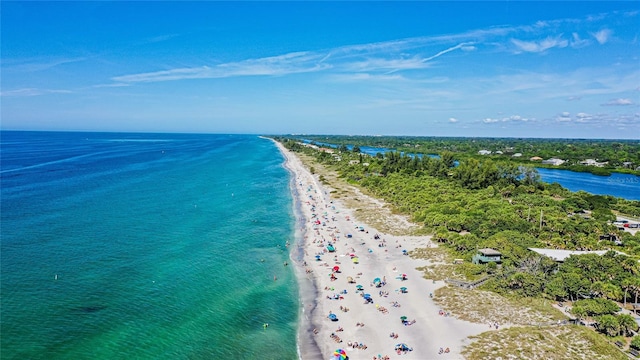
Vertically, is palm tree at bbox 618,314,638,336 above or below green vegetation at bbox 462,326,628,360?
above

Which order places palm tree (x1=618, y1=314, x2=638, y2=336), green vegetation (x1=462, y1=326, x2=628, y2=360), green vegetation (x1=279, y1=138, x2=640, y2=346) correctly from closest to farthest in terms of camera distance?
green vegetation (x1=462, y1=326, x2=628, y2=360)
palm tree (x1=618, y1=314, x2=638, y2=336)
green vegetation (x1=279, y1=138, x2=640, y2=346)

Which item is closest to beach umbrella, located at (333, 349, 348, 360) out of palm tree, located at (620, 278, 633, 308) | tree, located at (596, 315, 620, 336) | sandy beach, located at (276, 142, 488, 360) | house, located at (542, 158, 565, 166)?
sandy beach, located at (276, 142, 488, 360)

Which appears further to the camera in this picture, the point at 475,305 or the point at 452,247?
the point at 452,247

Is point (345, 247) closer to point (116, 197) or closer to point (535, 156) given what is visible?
point (116, 197)

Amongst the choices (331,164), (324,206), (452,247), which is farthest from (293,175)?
(452,247)

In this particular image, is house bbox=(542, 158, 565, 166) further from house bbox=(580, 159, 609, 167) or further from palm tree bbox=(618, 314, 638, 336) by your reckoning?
palm tree bbox=(618, 314, 638, 336)

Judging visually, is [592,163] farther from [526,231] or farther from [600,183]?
[526,231]
